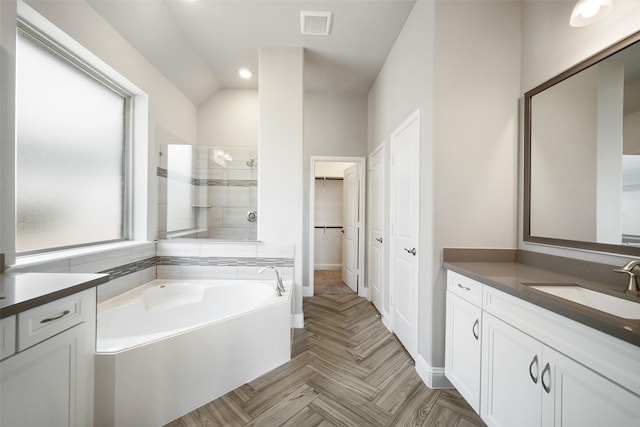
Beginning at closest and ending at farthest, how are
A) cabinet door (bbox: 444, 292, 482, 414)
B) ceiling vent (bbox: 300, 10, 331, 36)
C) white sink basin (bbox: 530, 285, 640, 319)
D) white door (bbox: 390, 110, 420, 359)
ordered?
white sink basin (bbox: 530, 285, 640, 319), cabinet door (bbox: 444, 292, 482, 414), white door (bbox: 390, 110, 420, 359), ceiling vent (bbox: 300, 10, 331, 36)

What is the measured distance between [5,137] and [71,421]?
4.66 feet

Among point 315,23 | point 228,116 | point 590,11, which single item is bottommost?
point 590,11

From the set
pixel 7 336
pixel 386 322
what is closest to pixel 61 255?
pixel 7 336

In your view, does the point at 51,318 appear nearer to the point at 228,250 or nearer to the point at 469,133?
the point at 228,250

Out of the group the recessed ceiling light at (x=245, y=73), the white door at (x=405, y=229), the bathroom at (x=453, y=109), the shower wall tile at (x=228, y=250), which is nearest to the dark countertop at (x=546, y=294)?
the bathroom at (x=453, y=109)

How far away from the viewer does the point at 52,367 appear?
936 millimetres

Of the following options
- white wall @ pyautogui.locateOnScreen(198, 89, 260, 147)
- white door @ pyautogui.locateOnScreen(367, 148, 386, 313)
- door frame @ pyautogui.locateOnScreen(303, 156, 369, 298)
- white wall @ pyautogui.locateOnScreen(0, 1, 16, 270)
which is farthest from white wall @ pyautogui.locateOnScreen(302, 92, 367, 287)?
white wall @ pyautogui.locateOnScreen(0, 1, 16, 270)

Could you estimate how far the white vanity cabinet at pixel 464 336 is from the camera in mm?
1349

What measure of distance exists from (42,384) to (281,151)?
7.32ft

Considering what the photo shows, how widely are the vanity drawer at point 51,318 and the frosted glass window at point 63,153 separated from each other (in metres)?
0.88

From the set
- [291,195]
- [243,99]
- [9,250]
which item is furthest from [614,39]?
[243,99]

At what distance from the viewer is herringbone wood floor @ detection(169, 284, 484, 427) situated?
4.75 feet

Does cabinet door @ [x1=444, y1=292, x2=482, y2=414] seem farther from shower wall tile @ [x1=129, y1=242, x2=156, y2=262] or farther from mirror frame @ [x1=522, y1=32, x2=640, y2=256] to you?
shower wall tile @ [x1=129, y1=242, x2=156, y2=262]

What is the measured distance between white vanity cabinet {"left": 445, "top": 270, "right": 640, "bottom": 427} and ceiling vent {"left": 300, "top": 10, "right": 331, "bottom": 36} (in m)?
2.55
